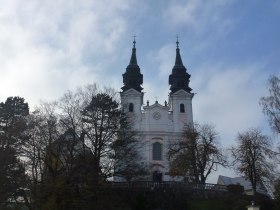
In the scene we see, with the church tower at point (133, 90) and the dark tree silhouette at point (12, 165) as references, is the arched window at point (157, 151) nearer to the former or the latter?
the church tower at point (133, 90)

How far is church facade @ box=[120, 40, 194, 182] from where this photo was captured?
59.6 m

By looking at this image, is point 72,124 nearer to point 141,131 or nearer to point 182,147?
point 182,147

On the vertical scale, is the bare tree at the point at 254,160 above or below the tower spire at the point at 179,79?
below

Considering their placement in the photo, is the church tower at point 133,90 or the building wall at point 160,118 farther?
the church tower at point 133,90

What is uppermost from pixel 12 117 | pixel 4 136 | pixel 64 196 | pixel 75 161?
pixel 12 117

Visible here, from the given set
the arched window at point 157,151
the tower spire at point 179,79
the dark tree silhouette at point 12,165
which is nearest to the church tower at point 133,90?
the arched window at point 157,151

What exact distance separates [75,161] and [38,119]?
448cm

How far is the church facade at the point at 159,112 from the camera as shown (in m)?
59.6

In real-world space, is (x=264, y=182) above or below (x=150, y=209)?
above

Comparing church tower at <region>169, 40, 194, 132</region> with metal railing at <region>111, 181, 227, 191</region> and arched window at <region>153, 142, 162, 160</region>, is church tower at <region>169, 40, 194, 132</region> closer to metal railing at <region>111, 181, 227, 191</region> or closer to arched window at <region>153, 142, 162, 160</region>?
arched window at <region>153, 142, 162, 160</region>

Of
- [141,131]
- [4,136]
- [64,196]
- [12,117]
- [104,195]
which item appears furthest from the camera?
[141,131]

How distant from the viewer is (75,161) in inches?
1212

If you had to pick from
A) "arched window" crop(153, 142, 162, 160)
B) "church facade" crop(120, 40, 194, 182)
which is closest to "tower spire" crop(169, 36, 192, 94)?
"church facade" crop(120, 40, 194, 182)

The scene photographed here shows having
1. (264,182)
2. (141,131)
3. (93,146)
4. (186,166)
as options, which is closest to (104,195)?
(93,146)
